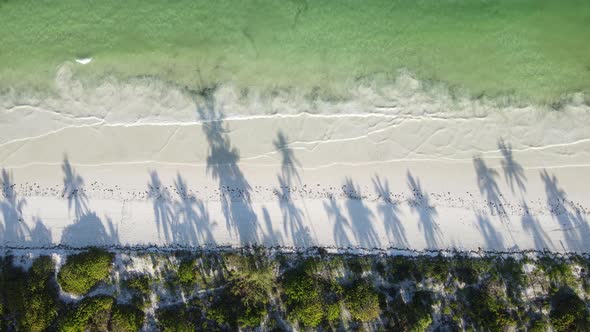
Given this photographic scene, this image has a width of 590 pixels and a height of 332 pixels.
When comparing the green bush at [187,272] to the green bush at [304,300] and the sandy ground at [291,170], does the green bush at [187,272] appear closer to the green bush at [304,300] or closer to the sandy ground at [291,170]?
the sandy ground at [291,170]

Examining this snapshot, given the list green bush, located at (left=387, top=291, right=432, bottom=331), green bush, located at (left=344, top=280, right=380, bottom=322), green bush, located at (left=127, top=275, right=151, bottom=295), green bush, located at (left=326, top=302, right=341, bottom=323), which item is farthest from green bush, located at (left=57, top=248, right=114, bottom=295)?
green bush, located at (left=387, top=291, right=432, bottom=331)

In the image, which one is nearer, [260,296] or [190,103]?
[260,296]

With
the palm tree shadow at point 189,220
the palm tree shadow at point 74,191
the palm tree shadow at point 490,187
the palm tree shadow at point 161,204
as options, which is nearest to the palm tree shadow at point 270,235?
the palm tree shadow at point 189,220

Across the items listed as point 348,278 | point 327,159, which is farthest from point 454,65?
point 348,278

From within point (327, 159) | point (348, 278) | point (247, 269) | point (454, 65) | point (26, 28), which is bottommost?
point (348, 278)

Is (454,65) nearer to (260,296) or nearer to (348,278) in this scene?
(348,278)

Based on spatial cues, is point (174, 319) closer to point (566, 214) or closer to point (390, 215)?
point (390, 215)

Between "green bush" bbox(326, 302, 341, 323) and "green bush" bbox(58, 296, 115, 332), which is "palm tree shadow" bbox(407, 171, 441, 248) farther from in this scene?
"green bush" bbox(58, 296, 115, 332)
